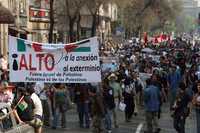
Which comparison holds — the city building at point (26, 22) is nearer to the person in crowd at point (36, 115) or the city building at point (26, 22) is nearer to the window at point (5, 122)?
the person in crowd at point (36, 115)

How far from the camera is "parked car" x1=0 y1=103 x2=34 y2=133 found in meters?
11.0

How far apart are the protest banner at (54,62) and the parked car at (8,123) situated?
355 centimetres

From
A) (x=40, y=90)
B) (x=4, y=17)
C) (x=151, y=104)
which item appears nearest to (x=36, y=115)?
(x=151, y=104)

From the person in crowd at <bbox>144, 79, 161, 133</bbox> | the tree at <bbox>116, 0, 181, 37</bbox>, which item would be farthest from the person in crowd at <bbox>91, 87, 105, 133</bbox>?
the tree at <bbox>116, 0, 181, 37</bbox>

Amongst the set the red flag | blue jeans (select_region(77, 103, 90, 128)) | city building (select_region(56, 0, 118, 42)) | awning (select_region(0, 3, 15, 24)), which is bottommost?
blue jeans (select_region(77, 103, 90, 128))

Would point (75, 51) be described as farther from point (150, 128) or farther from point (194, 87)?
point (194, 87)

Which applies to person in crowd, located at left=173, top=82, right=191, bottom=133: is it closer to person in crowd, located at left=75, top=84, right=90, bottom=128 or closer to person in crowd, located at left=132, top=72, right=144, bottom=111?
person in crowd, located at left=75, top=84, right=90, bottom=128

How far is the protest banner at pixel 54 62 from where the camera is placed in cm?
1540

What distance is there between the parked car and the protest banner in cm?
355

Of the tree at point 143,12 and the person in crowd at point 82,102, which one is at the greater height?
the tree at point 143,12

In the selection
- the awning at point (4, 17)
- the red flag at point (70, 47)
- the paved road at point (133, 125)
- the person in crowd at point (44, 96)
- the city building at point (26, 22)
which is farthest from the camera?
the city building at point (26, 22)

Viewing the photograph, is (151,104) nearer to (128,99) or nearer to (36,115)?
(128,99)

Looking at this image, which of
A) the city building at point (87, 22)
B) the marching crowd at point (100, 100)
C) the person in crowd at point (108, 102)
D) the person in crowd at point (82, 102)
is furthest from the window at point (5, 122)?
the city building at point (87, 22)

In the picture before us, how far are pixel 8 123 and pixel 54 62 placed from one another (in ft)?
14.8
